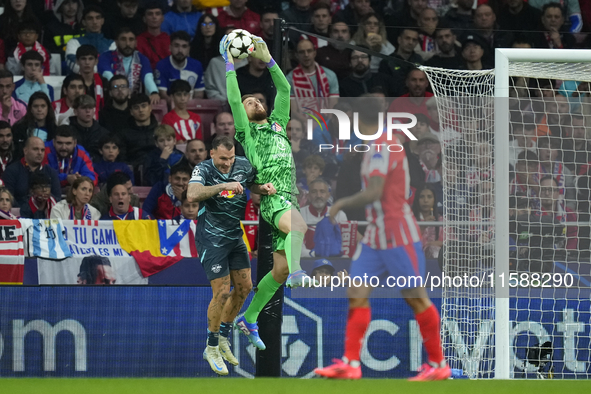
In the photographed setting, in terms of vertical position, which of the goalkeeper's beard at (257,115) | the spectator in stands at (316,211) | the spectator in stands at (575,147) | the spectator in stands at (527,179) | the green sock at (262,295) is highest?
the goalkeeper's beard at (257,115)

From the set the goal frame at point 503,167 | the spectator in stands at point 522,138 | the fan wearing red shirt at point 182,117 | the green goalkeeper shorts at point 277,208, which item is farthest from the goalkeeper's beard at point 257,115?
the fan wearing red shirt at point 182,117

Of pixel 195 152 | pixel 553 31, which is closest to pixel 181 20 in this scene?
pixel 195 152

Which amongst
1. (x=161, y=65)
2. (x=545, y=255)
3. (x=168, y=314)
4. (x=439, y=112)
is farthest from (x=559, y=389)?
(x=161, y=65)

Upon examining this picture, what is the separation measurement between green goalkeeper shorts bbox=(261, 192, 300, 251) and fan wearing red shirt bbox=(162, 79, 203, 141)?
150 inches

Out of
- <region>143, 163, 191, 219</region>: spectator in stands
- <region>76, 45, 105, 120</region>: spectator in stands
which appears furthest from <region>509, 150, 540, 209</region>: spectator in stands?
<region>76, 45, 105, 120</region>: spectator in stands

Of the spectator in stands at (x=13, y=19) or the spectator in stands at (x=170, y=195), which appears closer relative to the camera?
the spectator in stands at (x=170, y=195)

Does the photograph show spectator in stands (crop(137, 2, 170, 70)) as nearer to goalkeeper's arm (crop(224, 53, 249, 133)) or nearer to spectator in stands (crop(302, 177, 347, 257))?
goalkeeper's arm (crop(224, 53, 249, 133))

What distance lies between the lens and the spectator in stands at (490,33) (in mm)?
11312

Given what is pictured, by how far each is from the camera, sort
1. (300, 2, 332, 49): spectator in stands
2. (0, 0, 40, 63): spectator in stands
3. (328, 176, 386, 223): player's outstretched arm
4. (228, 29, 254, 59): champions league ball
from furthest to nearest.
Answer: (0, 0, 40, 63): spectator in stands < (300, 2, 332, 49): spectator in stands < (228, 29, 254, 59): champions league ball < (328, 176, 386, 223): player's outstretched arm

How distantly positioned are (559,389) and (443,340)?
2.34m

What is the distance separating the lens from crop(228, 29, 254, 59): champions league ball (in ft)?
22.7

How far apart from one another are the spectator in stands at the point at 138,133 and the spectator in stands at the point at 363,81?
7.93ft

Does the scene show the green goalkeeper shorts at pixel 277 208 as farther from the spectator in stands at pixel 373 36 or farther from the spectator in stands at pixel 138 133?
the spectator in stands at pixel 373 36

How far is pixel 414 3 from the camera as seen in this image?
11.9m
